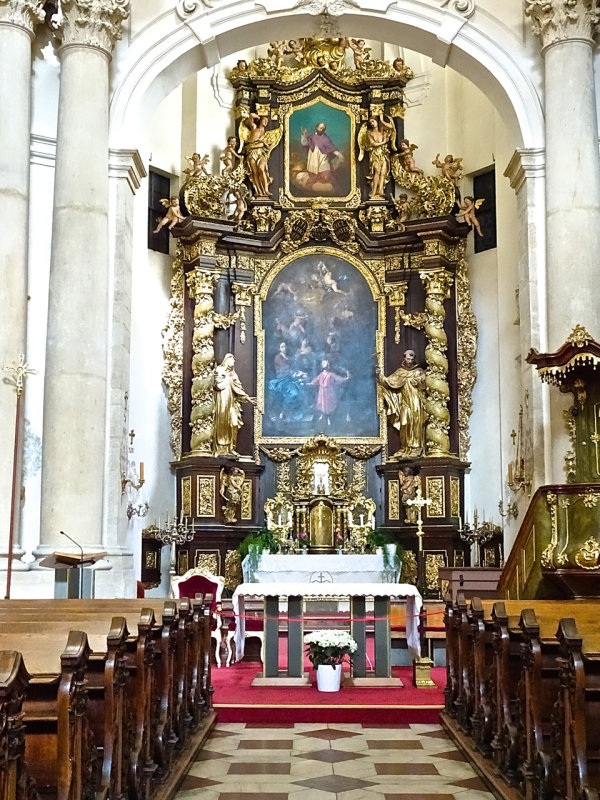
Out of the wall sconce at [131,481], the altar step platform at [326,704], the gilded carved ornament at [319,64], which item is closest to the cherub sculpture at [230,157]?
the gilded carved ornament at [319,64]

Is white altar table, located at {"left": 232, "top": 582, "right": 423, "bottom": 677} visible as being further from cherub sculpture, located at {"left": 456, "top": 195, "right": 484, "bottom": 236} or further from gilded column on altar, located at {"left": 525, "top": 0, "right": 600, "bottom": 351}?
cherub sculpture, located at {"left": 456, "top": 195, "right": 484, "bottom": 236}

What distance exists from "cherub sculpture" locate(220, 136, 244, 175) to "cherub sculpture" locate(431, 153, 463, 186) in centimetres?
330

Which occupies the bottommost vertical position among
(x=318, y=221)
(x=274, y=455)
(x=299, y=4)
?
(x=274, y=455)

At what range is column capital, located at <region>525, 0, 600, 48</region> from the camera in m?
10.9

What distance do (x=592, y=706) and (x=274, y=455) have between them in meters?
11.9

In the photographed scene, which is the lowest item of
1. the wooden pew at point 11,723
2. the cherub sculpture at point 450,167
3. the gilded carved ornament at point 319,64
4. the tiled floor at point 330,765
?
the tiled floor at point 330,765

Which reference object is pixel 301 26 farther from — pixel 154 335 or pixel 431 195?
pixel 154 335

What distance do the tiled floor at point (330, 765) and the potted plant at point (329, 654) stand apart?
0.99 metres

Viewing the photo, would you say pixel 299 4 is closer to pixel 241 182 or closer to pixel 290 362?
pixel 241 182

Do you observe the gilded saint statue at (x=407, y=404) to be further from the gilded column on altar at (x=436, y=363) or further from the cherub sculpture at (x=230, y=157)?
the cherub sculpture at (x=230, y=157)

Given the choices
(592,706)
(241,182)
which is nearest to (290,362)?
(241,182)

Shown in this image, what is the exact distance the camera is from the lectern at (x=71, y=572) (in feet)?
27.5

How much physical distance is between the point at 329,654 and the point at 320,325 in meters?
8.73

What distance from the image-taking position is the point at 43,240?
11.3 meters
